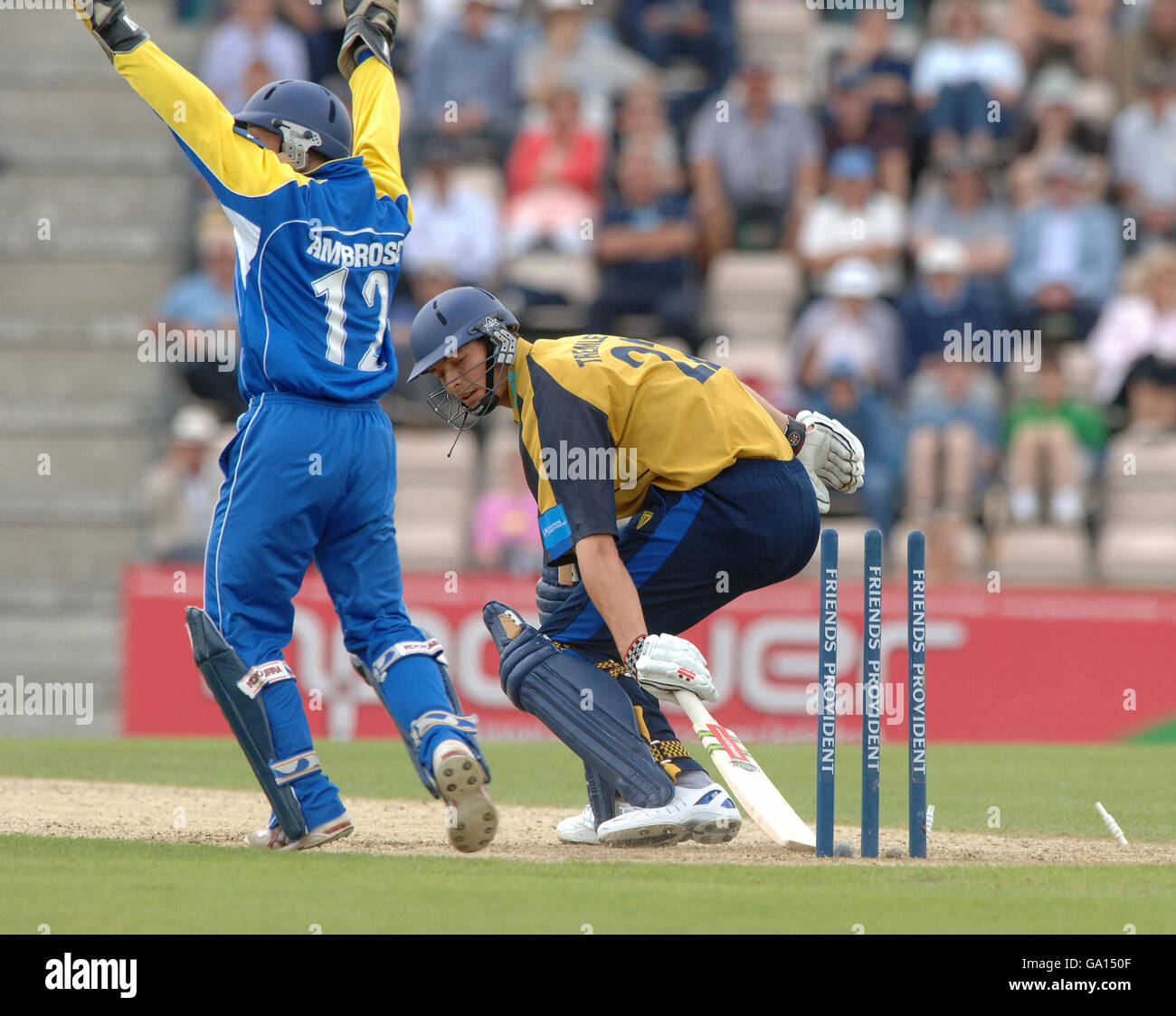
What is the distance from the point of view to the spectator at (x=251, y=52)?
52.1 ft

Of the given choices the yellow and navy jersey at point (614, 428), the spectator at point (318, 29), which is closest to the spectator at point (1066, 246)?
the spectator at point (318, 29)

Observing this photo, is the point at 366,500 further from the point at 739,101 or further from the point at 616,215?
the point at 739,101

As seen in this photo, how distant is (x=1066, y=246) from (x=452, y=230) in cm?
501

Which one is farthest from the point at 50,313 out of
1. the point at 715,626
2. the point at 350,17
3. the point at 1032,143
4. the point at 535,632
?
the point at 535,632

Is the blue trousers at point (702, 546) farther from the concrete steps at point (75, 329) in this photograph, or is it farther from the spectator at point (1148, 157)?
the spectator at point (1148, 157)

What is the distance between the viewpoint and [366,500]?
6.39 meters

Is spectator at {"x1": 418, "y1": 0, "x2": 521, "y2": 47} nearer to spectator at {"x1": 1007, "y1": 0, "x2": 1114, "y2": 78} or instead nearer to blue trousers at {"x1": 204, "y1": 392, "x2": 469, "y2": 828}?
spectator at {"x1": 1007, "y1": 0, "x2": 1114, "y2": 78}

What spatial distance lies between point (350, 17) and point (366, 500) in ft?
6.70

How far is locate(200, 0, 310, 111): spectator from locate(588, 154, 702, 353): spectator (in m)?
3.16

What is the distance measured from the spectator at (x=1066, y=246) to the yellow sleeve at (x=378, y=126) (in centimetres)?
881

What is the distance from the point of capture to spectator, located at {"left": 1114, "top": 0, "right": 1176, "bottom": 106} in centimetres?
1617

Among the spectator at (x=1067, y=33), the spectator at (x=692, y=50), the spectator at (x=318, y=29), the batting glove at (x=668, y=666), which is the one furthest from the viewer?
the spectator at (x=1067, y=33)

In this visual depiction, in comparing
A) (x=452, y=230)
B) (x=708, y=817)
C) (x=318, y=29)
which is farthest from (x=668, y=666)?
(x=318, y=29)

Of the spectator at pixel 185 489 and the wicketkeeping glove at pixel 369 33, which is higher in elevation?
the wicketkeeping glove at pixel 369 33
